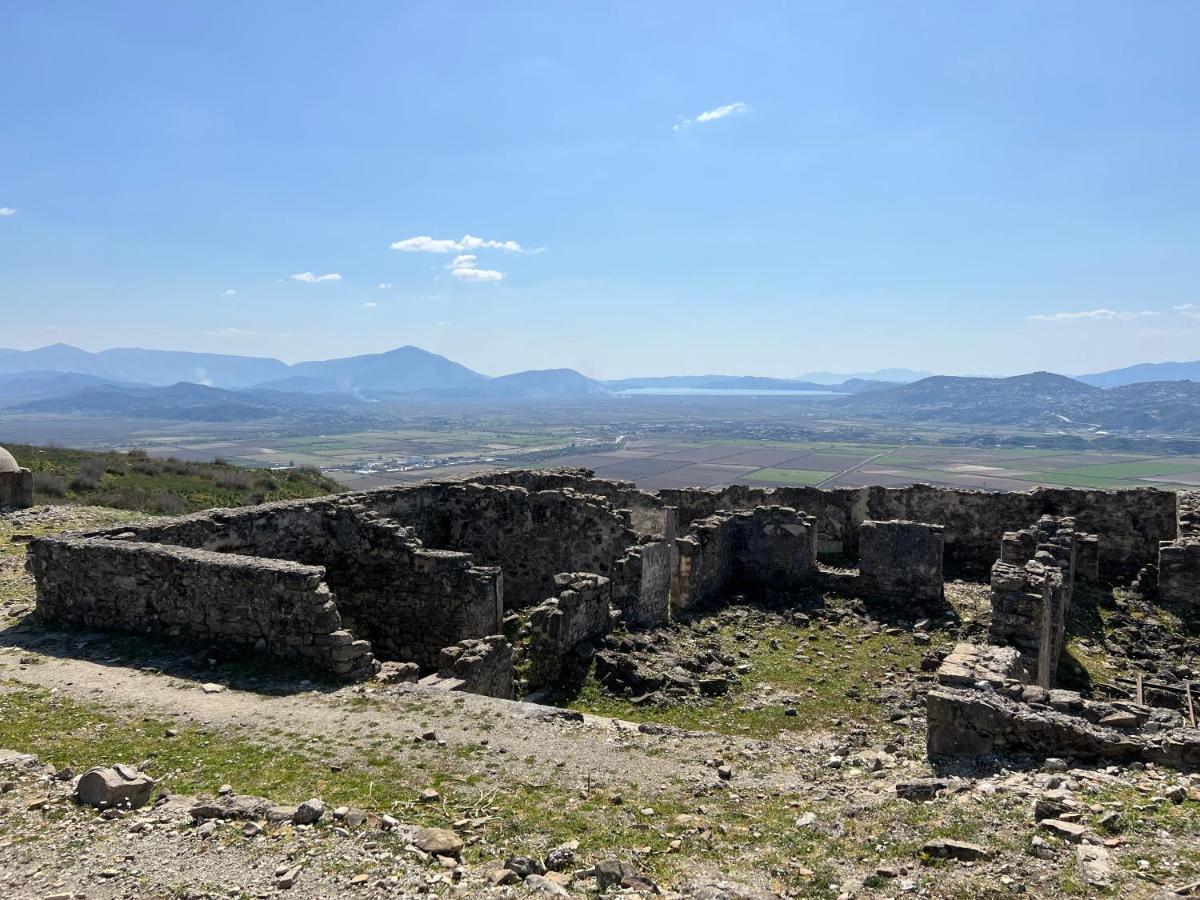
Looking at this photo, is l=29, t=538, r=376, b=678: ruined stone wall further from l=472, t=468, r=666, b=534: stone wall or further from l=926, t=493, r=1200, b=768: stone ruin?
l=472, t=468, r=666, b=534: stone wall

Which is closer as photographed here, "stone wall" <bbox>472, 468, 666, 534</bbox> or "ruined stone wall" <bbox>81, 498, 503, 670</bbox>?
"ruined stone wall" <bbox>81, 498, 503, 670</bbox>

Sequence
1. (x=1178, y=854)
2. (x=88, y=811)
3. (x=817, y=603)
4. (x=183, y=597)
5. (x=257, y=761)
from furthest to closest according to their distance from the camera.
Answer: (x=817, y=603), (x=183, y=597), (x=257, y=761), (x=88, y=811), (x=1178, y=854)

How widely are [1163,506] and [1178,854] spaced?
18.7m

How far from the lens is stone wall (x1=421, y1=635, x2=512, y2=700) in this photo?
10859 millimetres

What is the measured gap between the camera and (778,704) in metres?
12.8

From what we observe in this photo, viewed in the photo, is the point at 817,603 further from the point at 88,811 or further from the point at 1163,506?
the point at 88,811

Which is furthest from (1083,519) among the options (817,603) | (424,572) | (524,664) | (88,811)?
(88,811)

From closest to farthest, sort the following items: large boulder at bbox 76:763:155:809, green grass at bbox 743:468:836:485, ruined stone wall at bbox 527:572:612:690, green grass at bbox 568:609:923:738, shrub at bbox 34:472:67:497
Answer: large boulder at bbox 76:763:155:809 → green grass at bbox 568:609:923:738 → ruined stone wall at bbox 527:572:612:690 → shrub at bbox 34:472:67:497 → green grass at bbox 743:468:836:485

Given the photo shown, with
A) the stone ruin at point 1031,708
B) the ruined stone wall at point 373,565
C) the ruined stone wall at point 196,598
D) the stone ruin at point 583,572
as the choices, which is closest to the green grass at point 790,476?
the stone ruin at point 583,572

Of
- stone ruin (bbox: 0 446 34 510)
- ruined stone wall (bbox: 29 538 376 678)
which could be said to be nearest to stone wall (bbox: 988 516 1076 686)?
ruined stone wall (bbox: 29 538 376 678)

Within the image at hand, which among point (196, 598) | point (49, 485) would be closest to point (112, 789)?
point (196, 598)

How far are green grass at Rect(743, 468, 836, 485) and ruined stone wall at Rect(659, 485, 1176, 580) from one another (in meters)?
54.6

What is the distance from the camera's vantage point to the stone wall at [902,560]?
703 inches

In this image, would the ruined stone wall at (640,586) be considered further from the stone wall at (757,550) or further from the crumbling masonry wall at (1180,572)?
the crumbling masonry wall at (1180,572)
